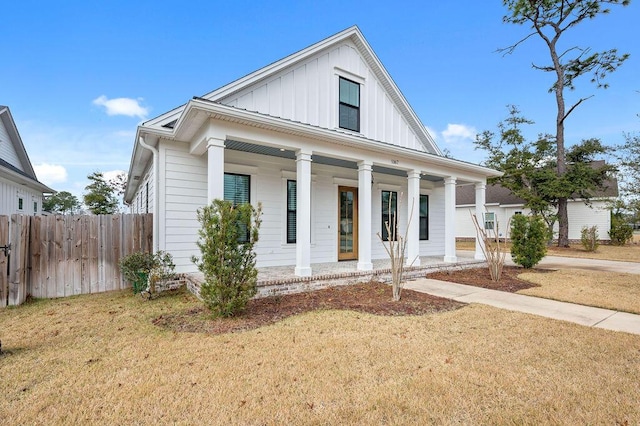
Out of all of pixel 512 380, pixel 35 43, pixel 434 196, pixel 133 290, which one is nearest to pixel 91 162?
pixel 35 43

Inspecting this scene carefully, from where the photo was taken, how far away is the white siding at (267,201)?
22.2 feet

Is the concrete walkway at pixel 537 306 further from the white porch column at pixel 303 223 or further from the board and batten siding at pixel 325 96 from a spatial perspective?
the board and batten siding at pixel 325 96

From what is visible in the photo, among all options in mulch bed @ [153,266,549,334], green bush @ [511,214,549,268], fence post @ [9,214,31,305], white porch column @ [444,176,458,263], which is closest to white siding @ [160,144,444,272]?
white porch column @ [444,176,458,263]

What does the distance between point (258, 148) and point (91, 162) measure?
26.8 meters

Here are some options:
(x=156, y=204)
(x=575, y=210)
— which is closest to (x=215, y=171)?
(x=156, y=204)

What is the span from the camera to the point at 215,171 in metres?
5.56

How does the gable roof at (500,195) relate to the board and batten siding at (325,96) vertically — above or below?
below

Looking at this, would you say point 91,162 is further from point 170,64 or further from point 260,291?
point 260,291

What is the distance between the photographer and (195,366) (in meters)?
3.13

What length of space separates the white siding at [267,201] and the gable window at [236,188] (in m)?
0.15

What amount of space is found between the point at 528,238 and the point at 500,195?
1742cm

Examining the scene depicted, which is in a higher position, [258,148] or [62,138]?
[62,138]

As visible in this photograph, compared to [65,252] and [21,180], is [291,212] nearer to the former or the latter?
[65,252]

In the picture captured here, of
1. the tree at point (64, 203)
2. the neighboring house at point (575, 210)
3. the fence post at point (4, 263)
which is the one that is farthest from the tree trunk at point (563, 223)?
the tree at point (64, 203)
